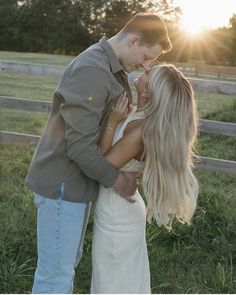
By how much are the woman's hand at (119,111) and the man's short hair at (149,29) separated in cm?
26

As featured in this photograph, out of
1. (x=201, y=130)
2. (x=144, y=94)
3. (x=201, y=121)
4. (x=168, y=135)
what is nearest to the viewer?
(x=168, y=135)

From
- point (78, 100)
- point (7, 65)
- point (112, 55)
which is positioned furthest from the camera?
point (7, 65)

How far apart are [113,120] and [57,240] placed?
594 millimetres

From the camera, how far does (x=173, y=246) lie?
398 centimetres

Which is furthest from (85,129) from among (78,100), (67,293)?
(67,293)

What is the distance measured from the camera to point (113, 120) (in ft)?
7.57

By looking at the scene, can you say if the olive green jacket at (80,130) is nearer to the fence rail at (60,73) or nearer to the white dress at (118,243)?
the white dress at (118,243)

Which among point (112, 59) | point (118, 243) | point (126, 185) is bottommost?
point (118, 243)

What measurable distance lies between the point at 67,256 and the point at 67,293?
0.22 m

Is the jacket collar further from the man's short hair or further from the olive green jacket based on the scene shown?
the man's short hair

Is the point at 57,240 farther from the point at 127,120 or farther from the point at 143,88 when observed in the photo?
the point at 143,88

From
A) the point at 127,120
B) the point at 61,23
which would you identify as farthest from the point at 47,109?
the point at 61,23

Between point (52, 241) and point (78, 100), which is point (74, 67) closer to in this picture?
point (78, 100)

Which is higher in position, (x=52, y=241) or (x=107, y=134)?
(x=107, y=134)
